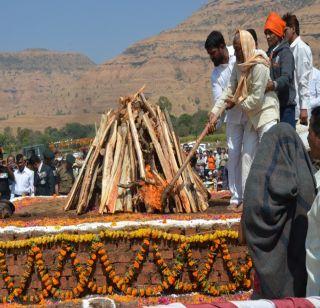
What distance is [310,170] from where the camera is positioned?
4758 mm

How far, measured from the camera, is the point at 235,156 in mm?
8898

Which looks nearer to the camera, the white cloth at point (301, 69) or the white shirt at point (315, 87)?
the white cloth at point (301, 69)

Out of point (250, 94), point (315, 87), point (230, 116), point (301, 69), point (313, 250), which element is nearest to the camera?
point (313, 250)

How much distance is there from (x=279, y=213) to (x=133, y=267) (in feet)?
11.6

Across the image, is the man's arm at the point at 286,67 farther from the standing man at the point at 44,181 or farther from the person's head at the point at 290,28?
the standing man at the point at 44,181

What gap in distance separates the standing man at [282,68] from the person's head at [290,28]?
556 mm

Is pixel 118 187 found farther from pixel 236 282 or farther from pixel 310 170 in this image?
pixel 310 170

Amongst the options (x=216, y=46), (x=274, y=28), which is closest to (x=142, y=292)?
(x=216, y=46)

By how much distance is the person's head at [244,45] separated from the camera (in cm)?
805

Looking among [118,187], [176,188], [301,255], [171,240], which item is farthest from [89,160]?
[301,255]

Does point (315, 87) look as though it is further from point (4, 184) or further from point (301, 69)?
point (4, 184)

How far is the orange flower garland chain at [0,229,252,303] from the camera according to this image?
797cm

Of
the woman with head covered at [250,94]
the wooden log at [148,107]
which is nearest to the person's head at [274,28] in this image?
the woman with head covered at [250,94]

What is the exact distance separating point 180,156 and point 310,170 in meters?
5.07
